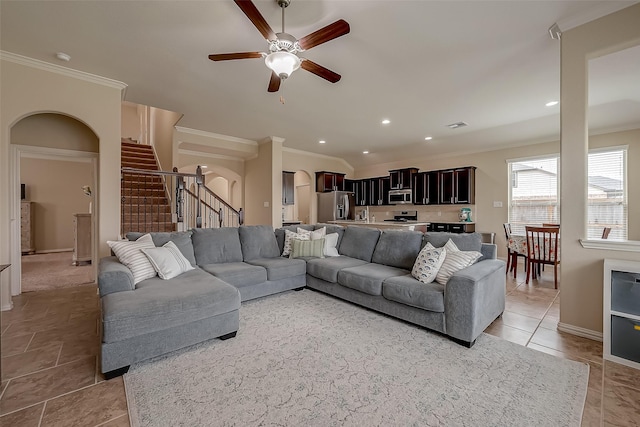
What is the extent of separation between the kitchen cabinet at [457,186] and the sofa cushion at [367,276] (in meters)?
4.14

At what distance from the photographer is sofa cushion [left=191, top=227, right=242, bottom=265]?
11.5 ft

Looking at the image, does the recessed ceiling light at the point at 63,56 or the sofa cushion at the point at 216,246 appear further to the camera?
the sofa cushion at the point at 216,246

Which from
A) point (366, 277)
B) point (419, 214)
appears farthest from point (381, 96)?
point (419, 214)

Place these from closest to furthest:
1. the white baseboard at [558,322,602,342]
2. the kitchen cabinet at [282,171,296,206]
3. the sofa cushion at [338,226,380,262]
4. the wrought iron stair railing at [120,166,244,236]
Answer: the white baseboard at [558,322,602,342] < the sofa cushion at [338,226,380,262] < the wrought iron stair railing at [120,166,244,236] < the kitchen cabinet at [282,171,296,206]

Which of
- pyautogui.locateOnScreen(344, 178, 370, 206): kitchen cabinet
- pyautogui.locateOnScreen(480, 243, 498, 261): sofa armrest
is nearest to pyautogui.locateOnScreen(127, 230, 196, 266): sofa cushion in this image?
pyautogui.locateOnScreen(480, 243, 498, 261): sofa armrest

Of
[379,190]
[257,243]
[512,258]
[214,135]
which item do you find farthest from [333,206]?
[512,258]

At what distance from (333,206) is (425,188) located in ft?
8.43

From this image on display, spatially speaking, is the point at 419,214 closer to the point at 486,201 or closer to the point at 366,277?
the point at 486,201

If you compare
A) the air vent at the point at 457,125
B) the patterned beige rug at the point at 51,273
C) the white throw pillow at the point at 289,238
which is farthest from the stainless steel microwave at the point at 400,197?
Answer: the patterned beige rug at the point at 51,273

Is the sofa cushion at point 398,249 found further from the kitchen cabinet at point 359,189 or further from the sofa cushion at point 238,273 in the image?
the kitchen cabinet at point 359,189

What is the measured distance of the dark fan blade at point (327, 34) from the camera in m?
1.91

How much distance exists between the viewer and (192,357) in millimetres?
2121

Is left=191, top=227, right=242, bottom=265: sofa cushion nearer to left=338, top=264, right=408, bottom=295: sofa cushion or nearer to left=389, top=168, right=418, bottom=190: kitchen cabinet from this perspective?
left=338, top=264, right=408, bottom=295: sofa cushion

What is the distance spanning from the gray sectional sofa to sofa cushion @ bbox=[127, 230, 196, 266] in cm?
1
